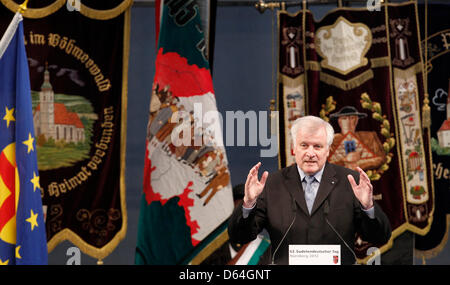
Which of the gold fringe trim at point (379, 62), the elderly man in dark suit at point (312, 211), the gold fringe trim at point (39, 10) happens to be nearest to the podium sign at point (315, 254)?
the elderly man in dark suit at point (312, 211)

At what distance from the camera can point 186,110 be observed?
3688 mm

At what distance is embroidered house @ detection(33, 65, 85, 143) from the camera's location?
4035 mm

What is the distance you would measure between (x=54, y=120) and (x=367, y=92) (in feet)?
8.06

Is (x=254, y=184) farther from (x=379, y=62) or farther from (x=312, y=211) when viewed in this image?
(x=379, y=62)

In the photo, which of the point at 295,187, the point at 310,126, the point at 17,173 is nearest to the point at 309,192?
the point at 295,187

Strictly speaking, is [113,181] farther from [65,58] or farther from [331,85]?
[331,85]

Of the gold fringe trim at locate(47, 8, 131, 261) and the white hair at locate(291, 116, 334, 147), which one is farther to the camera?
the gold fringe trim at locate(47, 8, 131, 261)

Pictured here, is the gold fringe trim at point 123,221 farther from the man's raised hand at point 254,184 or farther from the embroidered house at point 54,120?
the man's raised hand at point 254,184

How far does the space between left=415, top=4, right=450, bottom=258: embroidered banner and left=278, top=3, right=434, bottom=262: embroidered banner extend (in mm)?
170

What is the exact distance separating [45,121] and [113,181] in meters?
0.69

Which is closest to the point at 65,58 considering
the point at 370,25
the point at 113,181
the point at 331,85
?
the point at 113,181

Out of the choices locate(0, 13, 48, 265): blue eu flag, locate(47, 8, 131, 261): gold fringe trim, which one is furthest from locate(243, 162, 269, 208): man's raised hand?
locate(47, 8, 131, 261): gold fringe trim

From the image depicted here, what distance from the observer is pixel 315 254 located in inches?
71.8

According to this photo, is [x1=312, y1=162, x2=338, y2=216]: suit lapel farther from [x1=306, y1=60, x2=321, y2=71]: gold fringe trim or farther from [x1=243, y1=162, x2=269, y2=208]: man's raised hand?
[x1=306, y1=60, x2=321, y2=71]: gold fringe trim
